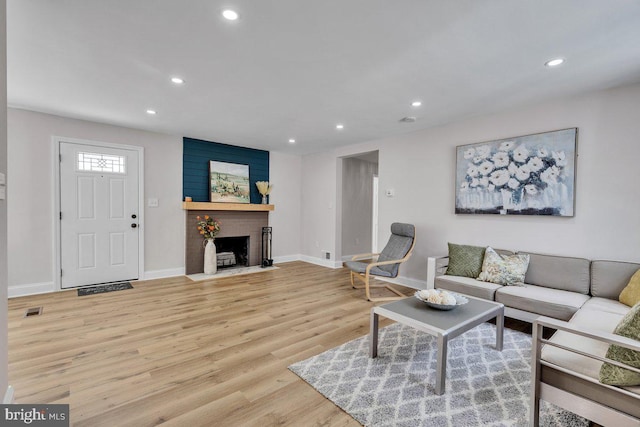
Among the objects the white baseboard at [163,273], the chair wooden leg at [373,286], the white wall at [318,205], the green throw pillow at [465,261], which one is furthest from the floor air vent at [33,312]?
the green throw pillow at [465,261]

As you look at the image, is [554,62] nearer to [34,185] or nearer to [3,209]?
[3,209]

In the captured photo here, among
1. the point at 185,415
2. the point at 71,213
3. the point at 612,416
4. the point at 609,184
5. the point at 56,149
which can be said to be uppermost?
the point at 56,149

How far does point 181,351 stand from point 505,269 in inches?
130

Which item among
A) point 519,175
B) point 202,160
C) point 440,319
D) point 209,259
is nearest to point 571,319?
point 440,319

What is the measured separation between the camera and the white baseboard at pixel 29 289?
3740 mm

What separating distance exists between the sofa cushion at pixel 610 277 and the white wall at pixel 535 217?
210mm

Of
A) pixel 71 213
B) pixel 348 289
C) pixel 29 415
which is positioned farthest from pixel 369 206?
pixel 29 415

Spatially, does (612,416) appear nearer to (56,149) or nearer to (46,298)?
(46,298)

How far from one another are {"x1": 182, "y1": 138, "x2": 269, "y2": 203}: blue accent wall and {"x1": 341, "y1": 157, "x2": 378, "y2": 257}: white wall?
6.58ft

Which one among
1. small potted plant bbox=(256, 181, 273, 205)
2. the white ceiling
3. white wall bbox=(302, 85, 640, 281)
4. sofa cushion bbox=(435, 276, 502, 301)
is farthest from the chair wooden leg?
small potted plant bbox=(256, 181, 273, 205)

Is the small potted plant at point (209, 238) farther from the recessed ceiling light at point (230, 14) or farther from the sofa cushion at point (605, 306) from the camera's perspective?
the sofa cushion at point (605, 306)

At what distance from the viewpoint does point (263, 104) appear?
3438mm

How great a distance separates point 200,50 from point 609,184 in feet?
13.2

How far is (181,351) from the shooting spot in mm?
2428
